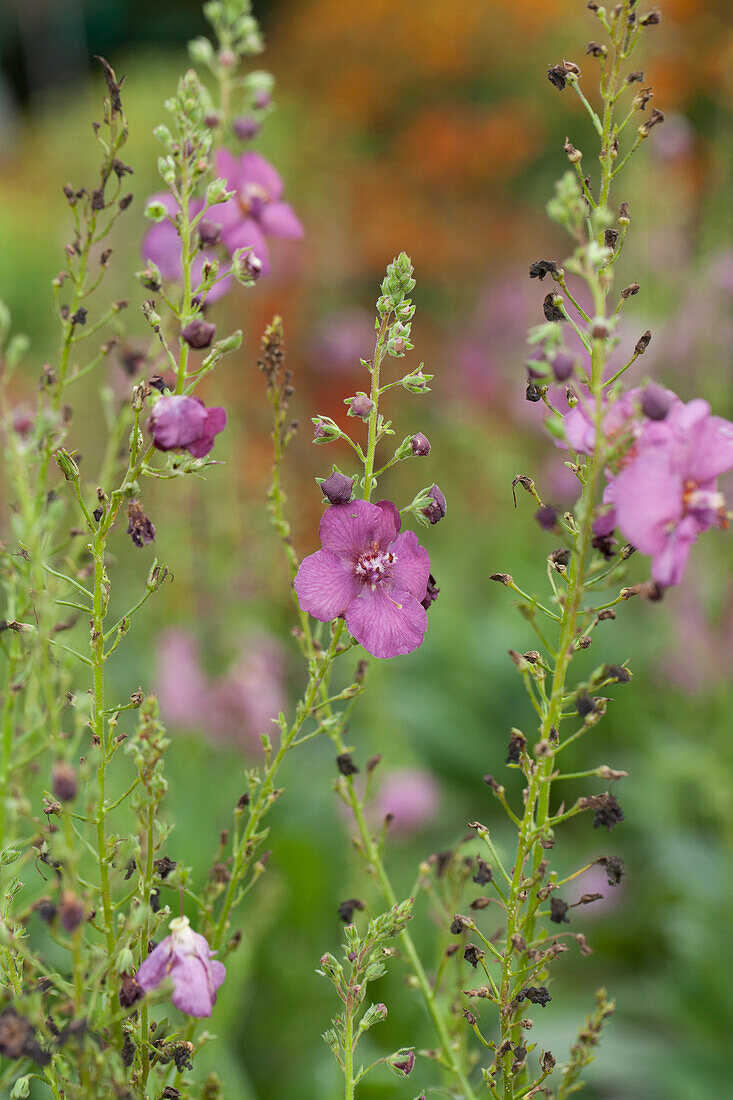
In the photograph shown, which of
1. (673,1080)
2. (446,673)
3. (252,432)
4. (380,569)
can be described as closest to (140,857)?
(380,569)

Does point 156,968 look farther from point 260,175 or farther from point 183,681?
point 183,681

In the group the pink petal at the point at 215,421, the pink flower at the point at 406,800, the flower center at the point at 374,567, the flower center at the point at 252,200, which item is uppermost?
the flower center at the point at 252,200

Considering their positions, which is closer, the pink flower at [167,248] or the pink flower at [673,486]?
the pink flower at [673,486]

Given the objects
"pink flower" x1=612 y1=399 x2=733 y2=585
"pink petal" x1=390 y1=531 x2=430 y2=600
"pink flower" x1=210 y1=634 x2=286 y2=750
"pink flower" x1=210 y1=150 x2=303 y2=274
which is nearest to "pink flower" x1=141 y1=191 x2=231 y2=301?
"pink flower" x1=210 y1=150 x2=303 y2=274

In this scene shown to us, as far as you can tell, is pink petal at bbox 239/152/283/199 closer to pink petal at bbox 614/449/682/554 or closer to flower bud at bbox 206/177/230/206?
flower bud at bbox 206/177/230/206

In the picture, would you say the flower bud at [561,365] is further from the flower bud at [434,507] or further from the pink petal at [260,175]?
the pink petal at [260,175]

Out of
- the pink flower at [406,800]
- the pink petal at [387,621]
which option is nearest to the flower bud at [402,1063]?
the pink petal at [387,621]
